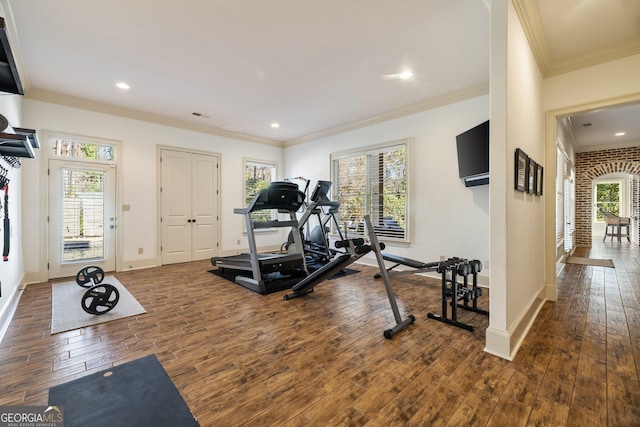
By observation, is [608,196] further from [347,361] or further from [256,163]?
[347,361]

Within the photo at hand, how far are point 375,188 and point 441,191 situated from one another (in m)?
1.35

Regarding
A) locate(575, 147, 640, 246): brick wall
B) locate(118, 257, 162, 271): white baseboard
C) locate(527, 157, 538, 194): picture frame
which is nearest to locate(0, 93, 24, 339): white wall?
locate(118, 257, 162, 271): white baseboard

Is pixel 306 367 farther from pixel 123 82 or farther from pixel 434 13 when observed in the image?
pixel 123 82

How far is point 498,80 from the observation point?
7.07 feet

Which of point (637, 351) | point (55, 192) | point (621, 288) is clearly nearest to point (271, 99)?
point (55, 192)

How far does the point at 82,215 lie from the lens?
188 inches

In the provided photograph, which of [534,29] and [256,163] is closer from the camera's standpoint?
[534,29]

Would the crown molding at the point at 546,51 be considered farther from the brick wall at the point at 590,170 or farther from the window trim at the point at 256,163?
the brick wall at the point at 590,170

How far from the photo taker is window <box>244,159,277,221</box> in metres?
6.98

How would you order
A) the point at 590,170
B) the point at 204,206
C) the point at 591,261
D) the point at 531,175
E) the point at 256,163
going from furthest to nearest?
the point at 590,170 → the point at 256,163 → the point at 204,206 → the point at 591,261 → the point at 531,175

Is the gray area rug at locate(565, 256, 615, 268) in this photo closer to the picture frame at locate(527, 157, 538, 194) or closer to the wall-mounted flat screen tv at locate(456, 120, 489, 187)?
the wall-mounted flat screen tv at locate(456, 120, 489, 187)

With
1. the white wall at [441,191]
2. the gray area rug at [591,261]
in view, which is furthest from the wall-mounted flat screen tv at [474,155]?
the gray area rug at [591,261]

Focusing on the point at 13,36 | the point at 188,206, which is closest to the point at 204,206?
the point at 188,206

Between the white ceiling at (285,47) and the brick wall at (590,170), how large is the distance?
6395 mm
